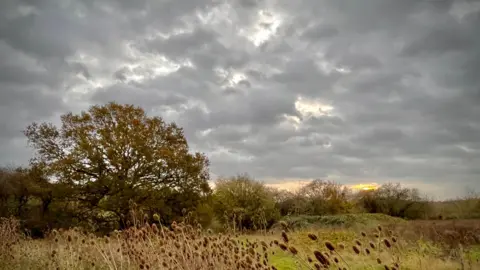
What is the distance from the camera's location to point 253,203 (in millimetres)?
29984

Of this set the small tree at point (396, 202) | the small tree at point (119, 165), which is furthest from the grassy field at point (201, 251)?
the small tree at point (396, 202)

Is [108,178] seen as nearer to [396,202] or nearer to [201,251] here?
[201,251]

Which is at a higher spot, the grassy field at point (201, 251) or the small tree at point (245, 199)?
the small tree at point (245, 199)

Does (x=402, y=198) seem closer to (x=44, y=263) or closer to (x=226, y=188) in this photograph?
(x=226, y=188)

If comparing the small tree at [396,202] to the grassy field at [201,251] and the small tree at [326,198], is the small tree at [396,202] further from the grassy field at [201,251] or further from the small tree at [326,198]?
the grassy field at [201,251]

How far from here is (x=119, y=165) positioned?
2148cm

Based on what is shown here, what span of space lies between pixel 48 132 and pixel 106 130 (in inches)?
134

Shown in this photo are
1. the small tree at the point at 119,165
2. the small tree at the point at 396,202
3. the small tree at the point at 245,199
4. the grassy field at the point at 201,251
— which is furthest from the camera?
the small tree at the point at 396,202

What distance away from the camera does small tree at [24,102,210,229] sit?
69.9 feet

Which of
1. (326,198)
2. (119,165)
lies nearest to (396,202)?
(326,198)

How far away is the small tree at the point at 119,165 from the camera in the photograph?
21.3 metres

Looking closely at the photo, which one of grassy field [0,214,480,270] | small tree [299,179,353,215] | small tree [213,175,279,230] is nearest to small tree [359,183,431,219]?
small tree [299,179,353,215]

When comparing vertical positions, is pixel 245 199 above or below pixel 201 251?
above

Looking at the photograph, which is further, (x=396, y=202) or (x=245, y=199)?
(x=396, y=202)
